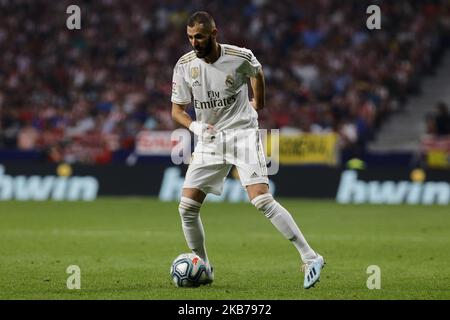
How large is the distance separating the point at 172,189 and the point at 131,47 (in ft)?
33.2

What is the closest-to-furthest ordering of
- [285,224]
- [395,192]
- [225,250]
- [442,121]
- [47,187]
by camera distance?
[285,224] < [225,250] < [395,192] < [47,187] < [442,121]

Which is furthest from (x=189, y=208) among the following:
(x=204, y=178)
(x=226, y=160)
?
(x=226, y=160)

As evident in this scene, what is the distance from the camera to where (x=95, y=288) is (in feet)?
30.0

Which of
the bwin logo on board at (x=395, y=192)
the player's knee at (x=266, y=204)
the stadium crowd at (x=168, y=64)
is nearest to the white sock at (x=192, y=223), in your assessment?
the player's knee at (x=266, y=204)

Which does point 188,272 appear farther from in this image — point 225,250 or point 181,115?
point 225,250

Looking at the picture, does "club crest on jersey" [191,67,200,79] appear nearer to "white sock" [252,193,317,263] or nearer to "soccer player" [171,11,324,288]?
"soccer player" [171,11,324,288]

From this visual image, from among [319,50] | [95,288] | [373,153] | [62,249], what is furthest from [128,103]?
[95,288]

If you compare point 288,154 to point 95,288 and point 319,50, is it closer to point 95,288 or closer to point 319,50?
point 319,50

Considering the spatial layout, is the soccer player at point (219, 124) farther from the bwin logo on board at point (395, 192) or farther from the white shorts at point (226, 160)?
the bwin logo on board at point (395, 192)

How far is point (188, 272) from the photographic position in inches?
369

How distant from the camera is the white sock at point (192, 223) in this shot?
9570 millimetres

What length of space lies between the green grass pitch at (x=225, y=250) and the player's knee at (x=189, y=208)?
2.22 ft

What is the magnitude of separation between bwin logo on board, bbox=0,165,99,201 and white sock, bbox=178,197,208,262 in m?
13.9

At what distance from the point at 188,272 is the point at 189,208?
2.02 ft
